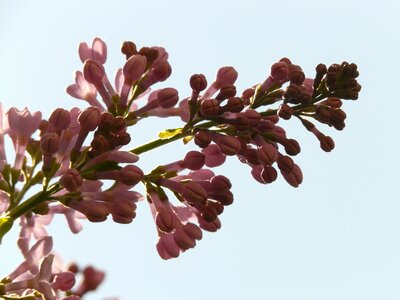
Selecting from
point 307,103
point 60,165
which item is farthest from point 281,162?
point 60,165

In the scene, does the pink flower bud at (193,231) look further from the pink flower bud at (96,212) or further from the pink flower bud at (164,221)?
the pink flower bud at (96,212)

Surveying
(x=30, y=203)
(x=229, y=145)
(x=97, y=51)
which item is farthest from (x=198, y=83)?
(x=30, y=203)

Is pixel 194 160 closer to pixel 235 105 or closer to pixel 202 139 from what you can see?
pixel 202 139

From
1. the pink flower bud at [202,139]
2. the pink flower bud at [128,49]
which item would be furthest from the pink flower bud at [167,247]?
the pink flower bud at [128,49]

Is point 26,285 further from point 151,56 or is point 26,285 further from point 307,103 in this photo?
point 307,103

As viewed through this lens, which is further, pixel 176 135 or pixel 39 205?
pixel 176 135

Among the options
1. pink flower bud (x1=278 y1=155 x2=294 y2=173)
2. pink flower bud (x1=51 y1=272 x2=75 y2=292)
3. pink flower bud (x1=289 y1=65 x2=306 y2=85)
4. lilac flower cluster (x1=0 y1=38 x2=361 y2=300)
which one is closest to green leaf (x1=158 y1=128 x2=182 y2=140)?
lilac flower cluster (x1=0 y1=38 x2=361 y2=300)

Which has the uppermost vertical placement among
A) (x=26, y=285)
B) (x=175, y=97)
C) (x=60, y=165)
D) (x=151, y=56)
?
(x=151, y=56)
